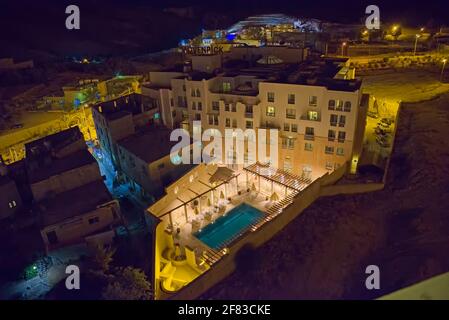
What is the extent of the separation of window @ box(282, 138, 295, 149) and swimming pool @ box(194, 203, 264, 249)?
8.79 m

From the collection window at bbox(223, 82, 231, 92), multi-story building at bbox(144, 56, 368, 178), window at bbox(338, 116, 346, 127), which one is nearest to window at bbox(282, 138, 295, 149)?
multi-story building at bbox(144, 56, 368, 178)

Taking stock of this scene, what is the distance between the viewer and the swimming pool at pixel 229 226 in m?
31.3

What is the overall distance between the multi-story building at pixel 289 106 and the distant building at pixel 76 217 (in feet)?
51.8

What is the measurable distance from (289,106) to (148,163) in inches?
671

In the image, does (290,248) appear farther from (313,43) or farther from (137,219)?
Result: (313,43)

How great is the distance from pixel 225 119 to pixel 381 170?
61.3 ft

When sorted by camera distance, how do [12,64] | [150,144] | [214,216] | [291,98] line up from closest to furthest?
[214,216]
[291,98]
[150,144]
[12,64]

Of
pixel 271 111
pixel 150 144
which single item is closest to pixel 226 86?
pixel 271 111

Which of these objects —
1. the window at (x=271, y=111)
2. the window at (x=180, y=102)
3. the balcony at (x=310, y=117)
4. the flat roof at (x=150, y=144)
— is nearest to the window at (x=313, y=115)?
the balcony at (x=310, y=117)

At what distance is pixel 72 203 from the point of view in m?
32.2

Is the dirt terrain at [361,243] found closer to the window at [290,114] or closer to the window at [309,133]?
the window at [309,133]

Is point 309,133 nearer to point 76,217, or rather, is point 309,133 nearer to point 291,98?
point 291,98

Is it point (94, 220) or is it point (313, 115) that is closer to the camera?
point (94, 220)
